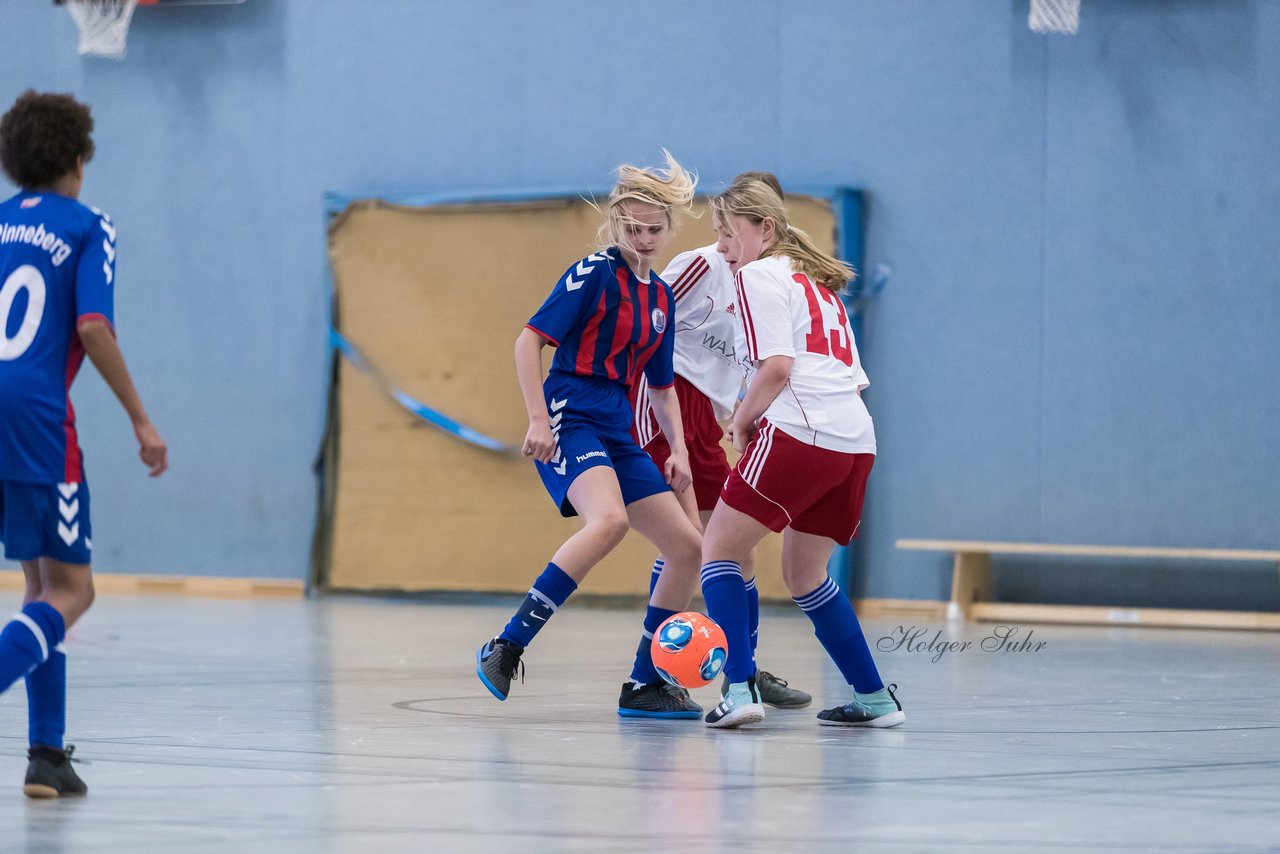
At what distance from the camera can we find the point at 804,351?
5227mm

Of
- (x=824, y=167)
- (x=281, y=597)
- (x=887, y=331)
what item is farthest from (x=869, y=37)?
(x=281, y=597)

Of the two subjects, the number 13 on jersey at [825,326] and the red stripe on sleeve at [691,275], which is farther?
the red stripe on sleeve at [691,275]

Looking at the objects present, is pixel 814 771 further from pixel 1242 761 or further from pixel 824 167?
pixel 824 167

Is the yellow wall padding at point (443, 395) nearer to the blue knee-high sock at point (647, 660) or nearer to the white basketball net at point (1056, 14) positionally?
the white basketball net at point (1056, 14)

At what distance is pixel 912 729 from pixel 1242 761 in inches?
39.4

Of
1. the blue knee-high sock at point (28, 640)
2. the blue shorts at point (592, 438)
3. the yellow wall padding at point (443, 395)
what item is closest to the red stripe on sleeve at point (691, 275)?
the blue shorts at point (592, 438)

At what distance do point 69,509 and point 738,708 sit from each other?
211 cm

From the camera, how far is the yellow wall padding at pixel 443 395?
40.2 feet

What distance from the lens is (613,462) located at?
223 inches

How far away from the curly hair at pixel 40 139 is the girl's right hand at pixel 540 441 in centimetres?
176

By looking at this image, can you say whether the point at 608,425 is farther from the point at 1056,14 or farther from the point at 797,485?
the point at 1056,14

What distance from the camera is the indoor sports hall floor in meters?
3.35

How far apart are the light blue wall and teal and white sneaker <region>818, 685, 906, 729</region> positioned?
625 cm

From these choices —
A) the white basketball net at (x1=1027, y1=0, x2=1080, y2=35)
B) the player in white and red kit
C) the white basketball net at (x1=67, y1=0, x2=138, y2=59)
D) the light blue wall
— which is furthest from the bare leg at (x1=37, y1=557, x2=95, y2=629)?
the white basketball net at (x1=67, y1=0, x2=138, y2=59)
